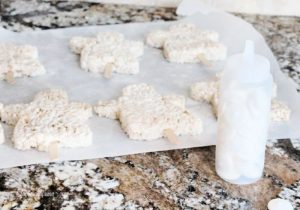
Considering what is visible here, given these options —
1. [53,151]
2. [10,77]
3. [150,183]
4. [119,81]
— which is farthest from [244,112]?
[10,77]

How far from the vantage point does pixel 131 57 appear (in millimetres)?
1618

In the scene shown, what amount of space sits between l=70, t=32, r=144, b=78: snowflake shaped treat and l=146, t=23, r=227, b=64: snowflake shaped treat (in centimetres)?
6

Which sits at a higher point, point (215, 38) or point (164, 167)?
point (215, 38)

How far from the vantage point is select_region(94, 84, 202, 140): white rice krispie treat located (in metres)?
1.33

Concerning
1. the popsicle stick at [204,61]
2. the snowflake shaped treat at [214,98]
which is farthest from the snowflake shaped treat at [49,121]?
the popsicle stick at [204,61]

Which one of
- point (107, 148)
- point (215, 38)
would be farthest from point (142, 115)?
point (215, 38)

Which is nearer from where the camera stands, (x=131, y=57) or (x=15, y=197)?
(x=15, y=197)

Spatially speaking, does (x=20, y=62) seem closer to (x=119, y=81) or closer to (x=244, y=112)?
(x=119, y=81)

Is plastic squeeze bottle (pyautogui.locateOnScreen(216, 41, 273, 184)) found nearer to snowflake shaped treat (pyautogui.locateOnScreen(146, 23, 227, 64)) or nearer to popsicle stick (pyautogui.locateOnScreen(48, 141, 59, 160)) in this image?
popsicle stick (pyautogui.locateOnScreen(48, 141, 59, 160))

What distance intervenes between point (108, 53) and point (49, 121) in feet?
1.13

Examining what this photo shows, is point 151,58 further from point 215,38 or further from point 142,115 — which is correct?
point 142,115

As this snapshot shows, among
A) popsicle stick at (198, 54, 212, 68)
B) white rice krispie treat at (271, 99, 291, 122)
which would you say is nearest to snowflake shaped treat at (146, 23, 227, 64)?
popsicle stick at (198, 54, 212, 68)

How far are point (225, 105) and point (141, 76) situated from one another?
475 mm

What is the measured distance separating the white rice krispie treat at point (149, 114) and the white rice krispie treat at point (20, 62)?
238 mm
